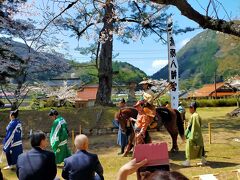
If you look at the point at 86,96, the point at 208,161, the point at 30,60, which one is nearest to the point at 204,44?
the point at 86,96

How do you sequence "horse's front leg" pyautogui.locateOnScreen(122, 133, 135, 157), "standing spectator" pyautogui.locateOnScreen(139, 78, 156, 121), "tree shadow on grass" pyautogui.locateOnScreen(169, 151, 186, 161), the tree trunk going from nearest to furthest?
1. "standing spectator" pyautogui.locateOnScreen(139, 78, 156, 121)
2. "tree shadow on grass" pyautogui.locateOnScreen(169, 151, 186, 161)
3. "horse's front leg" pyautogui.locateOnScreen(122, 133, 135, 157)
4. the tree trunk

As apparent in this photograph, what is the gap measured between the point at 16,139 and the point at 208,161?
4.91 meters

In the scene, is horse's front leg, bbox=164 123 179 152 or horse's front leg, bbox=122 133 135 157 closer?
horse's front leg, bbox=122 133 135 157

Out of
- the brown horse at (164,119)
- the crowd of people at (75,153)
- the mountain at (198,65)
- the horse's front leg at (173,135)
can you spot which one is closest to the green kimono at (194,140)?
the crowd of people at (75,153)

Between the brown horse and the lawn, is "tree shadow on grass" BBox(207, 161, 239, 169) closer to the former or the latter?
the lawn

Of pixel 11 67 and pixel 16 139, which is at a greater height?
pixel 11 67

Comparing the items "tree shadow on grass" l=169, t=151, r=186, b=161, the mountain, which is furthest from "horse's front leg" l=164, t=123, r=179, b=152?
the mountain

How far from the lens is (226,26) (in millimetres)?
5285

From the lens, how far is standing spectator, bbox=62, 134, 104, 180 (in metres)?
4.66

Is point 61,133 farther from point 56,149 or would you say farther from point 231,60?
point 231,60

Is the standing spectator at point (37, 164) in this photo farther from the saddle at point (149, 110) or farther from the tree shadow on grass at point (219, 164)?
the tree shadow on grass at point (219, 164)

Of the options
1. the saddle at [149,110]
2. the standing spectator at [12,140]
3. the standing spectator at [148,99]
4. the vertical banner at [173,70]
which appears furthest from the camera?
the vertical banner at [173,70]

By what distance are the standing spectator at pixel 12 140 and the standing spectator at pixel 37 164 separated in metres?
5.03

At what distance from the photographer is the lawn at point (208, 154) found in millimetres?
8313
